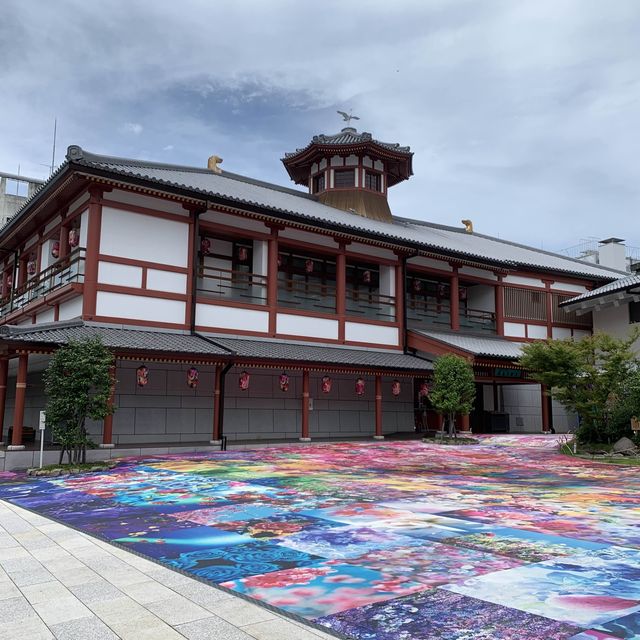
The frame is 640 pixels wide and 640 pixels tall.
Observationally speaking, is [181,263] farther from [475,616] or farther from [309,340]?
[475,616]

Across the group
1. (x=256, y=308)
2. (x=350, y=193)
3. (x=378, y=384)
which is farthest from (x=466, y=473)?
(x=350, y=193)

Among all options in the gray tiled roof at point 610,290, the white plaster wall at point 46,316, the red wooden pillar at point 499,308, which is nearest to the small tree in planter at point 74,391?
the white plaster wall at point 46,316

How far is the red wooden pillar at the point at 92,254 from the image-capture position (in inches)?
649

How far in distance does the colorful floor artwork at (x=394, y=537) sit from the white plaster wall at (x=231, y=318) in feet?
20.8

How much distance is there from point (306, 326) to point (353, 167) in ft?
33.7

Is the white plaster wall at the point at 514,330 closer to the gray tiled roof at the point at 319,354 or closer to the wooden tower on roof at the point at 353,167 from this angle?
the gray tiled roof at the point at 319,354

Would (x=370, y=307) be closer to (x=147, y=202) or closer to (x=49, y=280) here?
(x=147, y=202)

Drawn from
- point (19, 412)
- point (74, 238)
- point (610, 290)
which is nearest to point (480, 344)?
point (610, 290)

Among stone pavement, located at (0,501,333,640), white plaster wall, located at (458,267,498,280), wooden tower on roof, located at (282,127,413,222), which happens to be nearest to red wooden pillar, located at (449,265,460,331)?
white plaster wall, located at (458,267,498,280)

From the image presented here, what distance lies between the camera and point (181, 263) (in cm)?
1822

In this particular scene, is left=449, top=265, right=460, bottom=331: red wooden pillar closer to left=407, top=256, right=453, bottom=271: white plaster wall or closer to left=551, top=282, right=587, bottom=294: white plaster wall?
left=407, top=256, right=453, bottom=271: white plaster wall

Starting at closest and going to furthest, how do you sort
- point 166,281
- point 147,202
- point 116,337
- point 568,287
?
point 116,337, point 147,202, point 166,281, point 568,287

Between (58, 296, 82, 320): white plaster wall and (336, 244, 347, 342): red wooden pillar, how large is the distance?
28.7 feet

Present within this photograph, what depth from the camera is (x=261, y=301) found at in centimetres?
2042
